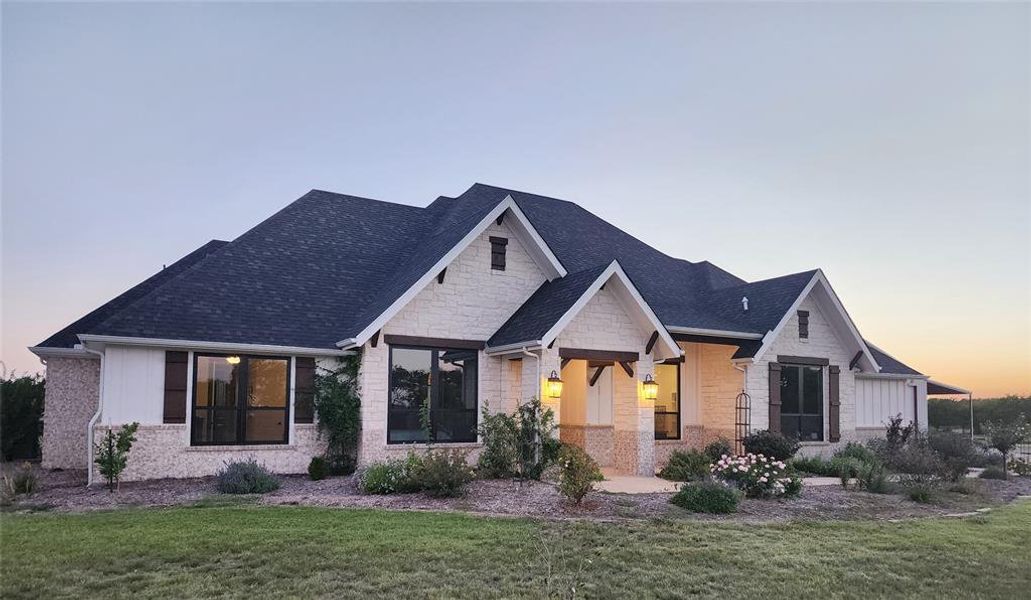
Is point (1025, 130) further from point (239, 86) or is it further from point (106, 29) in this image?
point (106, 29)

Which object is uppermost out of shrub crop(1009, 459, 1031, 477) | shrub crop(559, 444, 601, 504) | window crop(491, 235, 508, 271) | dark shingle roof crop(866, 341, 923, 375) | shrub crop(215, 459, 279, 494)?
window crop(491, 235, 508, 271)

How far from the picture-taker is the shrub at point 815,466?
58.7 feet

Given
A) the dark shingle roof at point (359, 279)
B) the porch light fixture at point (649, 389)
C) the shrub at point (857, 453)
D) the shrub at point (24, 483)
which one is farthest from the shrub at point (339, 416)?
the shrub at point (857, 453)

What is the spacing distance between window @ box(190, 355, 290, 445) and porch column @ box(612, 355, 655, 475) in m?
7.61

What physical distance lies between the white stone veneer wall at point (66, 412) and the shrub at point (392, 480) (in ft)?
27.2

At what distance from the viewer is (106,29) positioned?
13727mm

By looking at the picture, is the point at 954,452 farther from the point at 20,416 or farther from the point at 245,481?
the point at 20,416

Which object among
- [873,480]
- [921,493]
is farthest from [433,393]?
[921,493]

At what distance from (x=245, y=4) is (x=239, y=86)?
349 cm

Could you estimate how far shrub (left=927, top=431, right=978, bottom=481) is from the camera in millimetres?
16031

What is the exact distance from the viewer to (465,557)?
27.6ft

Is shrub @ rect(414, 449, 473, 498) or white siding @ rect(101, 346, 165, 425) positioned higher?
white siding @ rect(101, 346, 165, 425)

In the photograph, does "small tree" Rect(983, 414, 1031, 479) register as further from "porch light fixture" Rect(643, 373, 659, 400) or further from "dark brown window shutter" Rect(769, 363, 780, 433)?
"porch light fixture" Rect(643, 373, 659, 400)

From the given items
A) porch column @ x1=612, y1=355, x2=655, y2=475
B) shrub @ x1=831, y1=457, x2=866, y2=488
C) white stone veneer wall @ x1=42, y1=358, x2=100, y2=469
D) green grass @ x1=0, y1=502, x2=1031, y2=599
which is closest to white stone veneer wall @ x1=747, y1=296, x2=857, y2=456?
shrub @ x1=831, y1=457, x2=866, y2=488
